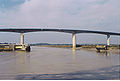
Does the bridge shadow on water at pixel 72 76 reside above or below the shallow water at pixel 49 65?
above

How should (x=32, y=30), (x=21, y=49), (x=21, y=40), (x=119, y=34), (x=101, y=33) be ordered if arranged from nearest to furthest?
(x=21, y=49) < (x=21, y=40) < (x=32, y=30) < (x=101, y=33) < (x=119, y=34)

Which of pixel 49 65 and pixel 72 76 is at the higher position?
pixel 72 76

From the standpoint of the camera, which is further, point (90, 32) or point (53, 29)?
point (90, 32)

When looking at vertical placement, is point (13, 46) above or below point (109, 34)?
below

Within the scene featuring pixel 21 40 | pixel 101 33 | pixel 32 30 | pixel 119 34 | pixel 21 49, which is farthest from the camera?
pixel 119 34

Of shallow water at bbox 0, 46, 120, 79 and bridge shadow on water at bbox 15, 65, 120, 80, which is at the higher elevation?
bridge shadow on water at bbox 15, 65, 120, 80

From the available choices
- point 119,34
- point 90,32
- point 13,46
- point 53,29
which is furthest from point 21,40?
point 119,34

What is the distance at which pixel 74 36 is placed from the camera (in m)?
74.6

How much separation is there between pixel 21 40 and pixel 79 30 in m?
37.4

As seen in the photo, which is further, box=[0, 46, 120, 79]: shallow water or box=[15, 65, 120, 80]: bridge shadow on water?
box=[0, 46, 120, 79]: shallow water

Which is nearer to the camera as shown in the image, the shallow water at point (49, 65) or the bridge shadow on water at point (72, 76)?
the bridge shadow on water at point (72, 76)

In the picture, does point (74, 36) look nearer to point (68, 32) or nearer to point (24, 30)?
point (68, 32)

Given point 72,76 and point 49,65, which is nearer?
point 72,76

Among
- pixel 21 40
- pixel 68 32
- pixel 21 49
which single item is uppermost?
pixel 68 32
